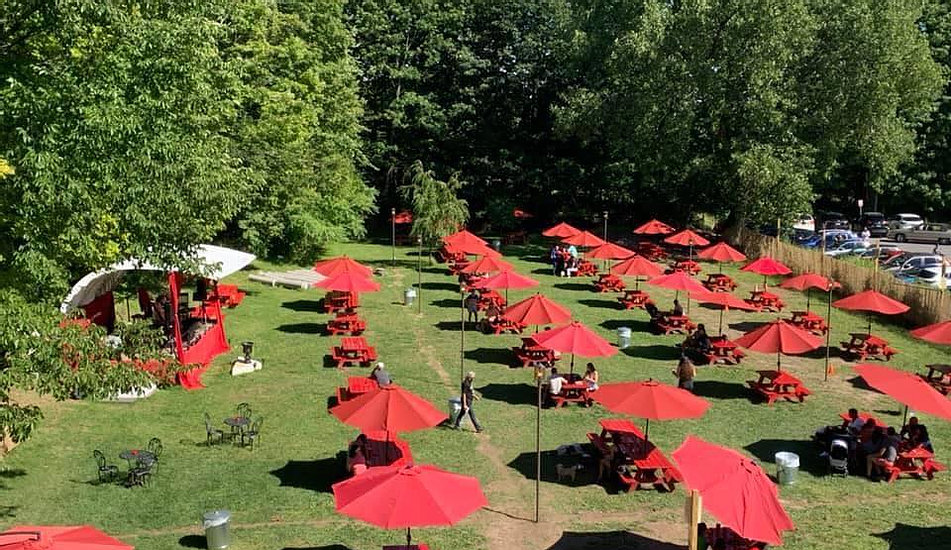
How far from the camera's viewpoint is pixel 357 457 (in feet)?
47.9

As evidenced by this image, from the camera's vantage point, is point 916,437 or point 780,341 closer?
point 916,437

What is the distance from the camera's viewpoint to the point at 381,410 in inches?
550

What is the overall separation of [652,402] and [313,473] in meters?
6.70

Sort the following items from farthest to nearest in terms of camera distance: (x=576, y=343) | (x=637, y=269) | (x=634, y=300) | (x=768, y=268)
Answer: (x=634, y=300)
(x=768, y=268)
(x=637, y=269)
(x=576, y=343)

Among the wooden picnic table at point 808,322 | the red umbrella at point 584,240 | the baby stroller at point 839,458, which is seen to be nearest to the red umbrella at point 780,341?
the baby stroller at point 839,458

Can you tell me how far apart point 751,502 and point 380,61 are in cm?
4399

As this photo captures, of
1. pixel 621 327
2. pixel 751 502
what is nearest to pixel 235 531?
pixel 751 502

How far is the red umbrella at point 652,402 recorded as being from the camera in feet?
47.1

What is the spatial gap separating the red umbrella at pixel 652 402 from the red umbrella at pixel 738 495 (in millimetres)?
2699

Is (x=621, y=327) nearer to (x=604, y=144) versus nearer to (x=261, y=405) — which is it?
(x=261, y=405)

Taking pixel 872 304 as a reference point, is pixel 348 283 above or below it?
above

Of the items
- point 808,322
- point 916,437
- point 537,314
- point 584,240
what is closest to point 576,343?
point 537,314

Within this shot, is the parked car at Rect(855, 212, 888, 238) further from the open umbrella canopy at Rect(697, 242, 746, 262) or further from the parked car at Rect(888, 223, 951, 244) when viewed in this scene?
the open umbrella canopy at Rect(697, 242, 746, 262)

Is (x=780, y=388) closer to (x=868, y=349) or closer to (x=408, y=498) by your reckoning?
(x=868, y=349)
